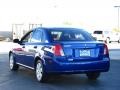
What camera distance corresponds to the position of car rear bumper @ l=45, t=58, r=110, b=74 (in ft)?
36.9

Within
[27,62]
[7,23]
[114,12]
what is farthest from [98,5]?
[27,62]

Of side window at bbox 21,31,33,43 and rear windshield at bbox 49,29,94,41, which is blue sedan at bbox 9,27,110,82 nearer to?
rear windshield at bbox 49,29,94,41

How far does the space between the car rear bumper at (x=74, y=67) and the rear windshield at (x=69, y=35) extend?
0.85 m

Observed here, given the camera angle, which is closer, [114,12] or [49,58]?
[49,58]

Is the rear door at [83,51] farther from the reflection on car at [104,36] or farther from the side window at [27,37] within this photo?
the reflection on car at [104,36]

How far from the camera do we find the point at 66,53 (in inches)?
444

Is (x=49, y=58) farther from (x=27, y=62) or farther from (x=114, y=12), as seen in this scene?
(x=114, y=12)

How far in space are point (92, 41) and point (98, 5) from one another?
6152 centimetres

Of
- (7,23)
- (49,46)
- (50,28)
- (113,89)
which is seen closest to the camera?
(113,89)

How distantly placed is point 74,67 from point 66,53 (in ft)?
1.37

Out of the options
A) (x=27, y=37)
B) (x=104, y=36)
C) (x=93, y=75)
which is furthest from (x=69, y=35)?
(x=104, y=36)

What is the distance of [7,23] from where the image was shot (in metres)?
59.2

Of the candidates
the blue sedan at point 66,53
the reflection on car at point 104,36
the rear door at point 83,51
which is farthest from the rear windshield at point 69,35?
the reflection on car at point 104,36

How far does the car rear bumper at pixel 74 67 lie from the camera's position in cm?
1126
